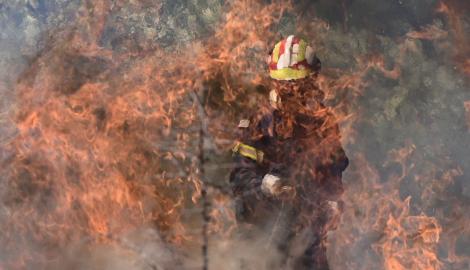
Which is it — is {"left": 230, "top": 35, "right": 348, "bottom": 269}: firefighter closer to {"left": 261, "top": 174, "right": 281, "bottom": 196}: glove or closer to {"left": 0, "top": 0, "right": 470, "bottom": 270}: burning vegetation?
{"left": 261, "top": 174, "right": 281, "bottom": 196}: glove

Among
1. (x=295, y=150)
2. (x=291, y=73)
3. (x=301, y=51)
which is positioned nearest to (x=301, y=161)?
(x=295, y=150)

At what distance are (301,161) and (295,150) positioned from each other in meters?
0.24

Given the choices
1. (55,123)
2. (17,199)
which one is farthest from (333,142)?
(17,199)

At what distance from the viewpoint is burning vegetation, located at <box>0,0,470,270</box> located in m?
7.94

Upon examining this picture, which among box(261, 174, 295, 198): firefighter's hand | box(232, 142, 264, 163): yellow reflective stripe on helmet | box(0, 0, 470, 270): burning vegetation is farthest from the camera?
box(0, 0, 470, 270): burning vegetation

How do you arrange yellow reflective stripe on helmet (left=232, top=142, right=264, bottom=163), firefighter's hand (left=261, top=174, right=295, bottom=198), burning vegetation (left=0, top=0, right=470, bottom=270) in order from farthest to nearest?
burning vegetation (left=0, top=0, right=470, bottom=270)
yellow reflective stripe on helmet (left=232, top=142, right=264, bottom=163)
firefighter's hand (left=261, top=174, right=295, bottom=198)

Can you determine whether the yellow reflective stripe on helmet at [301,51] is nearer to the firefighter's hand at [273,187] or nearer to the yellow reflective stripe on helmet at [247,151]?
the yellow reflective stripe on helmet at [247,151]

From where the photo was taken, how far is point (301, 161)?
605 centimetres

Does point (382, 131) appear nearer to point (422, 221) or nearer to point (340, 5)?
point (422, 221)

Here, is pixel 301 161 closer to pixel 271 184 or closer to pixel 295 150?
pixel 295 150

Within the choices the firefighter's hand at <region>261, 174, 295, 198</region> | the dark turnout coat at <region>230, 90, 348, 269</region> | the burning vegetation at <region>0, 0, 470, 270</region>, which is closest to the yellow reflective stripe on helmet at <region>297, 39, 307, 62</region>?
the dark turnout coat at <region>230, 90, 348, 269</region>

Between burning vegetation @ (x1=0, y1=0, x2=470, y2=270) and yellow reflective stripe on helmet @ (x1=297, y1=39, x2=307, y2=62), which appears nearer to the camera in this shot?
yellow reflective stripe on helmet @ (x1=297, y1=39, x2=307, y2=62)

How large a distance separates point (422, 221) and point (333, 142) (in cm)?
355

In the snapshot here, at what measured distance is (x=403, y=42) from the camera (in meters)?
8.00
